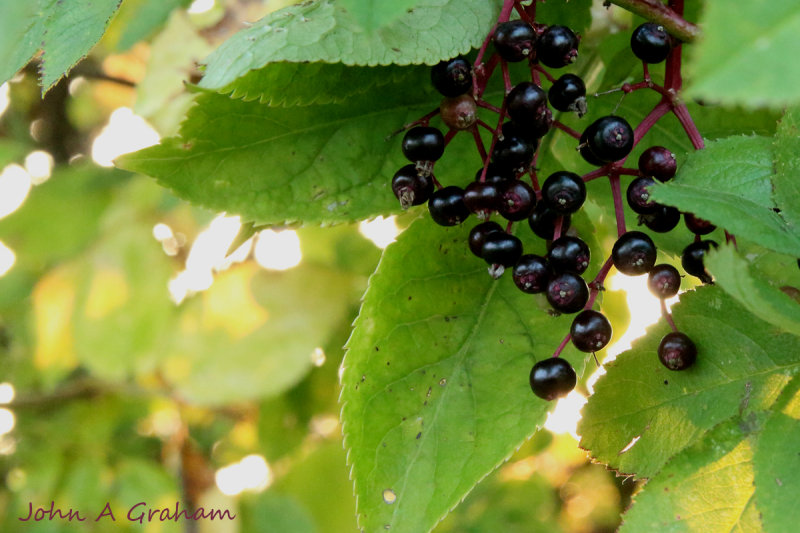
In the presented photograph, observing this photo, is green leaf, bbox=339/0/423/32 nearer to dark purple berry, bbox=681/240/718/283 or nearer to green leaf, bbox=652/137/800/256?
green leaf, bbox=652/137/800/256

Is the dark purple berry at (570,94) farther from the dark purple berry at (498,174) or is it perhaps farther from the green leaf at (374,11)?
the green leaf at (374,11)

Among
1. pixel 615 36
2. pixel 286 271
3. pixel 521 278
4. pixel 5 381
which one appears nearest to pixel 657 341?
pixel 521 278

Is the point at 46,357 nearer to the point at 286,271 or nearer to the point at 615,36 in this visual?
the point at 286,271

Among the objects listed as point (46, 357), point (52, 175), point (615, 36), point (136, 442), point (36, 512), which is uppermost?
point (615, 36)

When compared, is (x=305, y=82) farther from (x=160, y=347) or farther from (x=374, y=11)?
(x=160, y=347)

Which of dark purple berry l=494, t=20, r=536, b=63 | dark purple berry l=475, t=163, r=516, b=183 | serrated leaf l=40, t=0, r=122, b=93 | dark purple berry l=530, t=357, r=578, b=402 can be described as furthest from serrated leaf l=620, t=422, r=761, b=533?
serrated leaf l=40, t=0, r=122, b=93

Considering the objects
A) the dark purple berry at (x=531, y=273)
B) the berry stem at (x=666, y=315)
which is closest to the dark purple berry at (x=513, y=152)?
the dark purple berry at (x=531, y=273)
